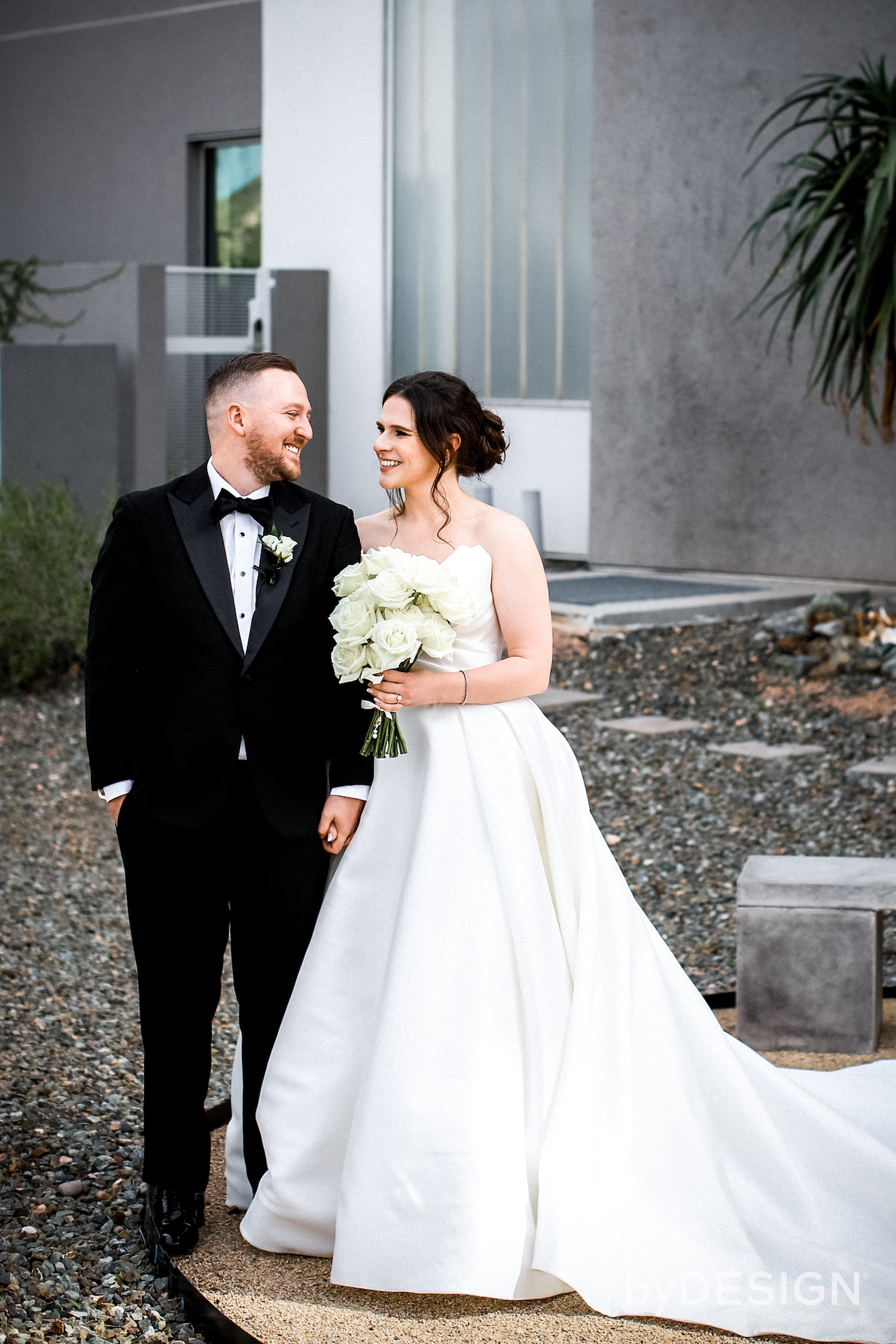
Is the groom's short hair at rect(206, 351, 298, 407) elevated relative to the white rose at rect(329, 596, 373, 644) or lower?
elevated

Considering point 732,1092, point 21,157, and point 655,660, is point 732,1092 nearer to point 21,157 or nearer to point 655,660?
point 655,660

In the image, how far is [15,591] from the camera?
7770 mm

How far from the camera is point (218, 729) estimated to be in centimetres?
240

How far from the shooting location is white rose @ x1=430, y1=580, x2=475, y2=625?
2.38 metres

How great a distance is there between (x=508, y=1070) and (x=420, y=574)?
2.72 feet

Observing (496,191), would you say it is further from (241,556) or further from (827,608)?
(241,556)

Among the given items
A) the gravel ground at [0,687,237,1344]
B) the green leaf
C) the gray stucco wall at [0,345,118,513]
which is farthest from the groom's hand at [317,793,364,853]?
the gray stucco wall at [0,345,118,513]

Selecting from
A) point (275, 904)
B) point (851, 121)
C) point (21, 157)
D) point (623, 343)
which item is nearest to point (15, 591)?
point (623, 343)

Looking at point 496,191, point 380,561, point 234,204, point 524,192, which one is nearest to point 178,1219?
point 380,561

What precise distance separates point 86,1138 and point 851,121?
20.2 feet

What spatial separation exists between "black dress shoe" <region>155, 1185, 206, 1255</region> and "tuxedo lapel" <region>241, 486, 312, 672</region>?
0.96m

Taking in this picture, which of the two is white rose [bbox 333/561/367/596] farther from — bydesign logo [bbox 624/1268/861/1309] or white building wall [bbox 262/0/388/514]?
white building wall [bbox 262/0/388/514]

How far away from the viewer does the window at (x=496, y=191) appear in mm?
9391

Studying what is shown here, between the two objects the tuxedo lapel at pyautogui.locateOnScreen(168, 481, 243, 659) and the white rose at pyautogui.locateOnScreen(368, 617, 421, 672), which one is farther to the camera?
the tuxedo lapel at pyautogui.locateOnScreen(168, 481, 243, 659)
